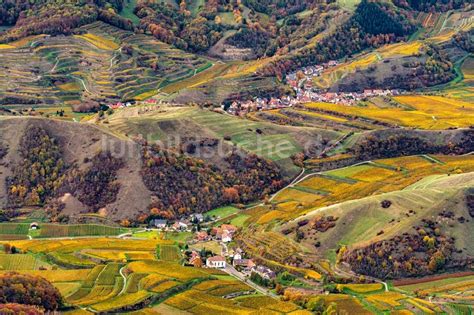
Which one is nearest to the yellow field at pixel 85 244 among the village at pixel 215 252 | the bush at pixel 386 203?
the village at pixel 215 252

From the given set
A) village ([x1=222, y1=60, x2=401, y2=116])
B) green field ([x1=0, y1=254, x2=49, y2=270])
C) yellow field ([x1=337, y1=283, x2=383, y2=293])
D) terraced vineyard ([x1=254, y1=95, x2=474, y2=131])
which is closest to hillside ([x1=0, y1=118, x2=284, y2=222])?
green field ([x1=0, y1=254, x2=49, y2=270])

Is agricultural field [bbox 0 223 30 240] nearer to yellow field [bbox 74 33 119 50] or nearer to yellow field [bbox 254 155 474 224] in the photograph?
yellow field [bbox 254 155 474 224]

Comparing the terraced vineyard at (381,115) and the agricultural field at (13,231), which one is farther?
the terraced vineyard at (381,115)

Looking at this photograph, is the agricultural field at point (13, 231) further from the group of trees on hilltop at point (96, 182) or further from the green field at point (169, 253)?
the green field at point (169, 253)

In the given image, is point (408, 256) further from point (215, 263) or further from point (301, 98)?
point (301, 98)

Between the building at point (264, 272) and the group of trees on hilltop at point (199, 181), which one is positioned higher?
the building at point (264, 272)

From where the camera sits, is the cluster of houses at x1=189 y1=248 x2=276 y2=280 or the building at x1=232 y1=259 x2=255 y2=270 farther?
the building at x1=232 y1=259 x2=255 y2=270

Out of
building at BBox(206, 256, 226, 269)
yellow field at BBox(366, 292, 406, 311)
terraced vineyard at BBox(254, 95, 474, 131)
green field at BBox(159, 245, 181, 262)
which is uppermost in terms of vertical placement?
yellow field at BBox(366, 292, 406, 311)
